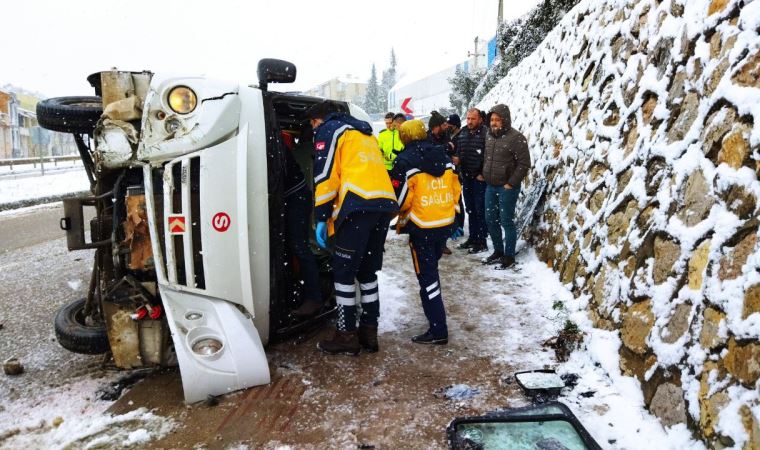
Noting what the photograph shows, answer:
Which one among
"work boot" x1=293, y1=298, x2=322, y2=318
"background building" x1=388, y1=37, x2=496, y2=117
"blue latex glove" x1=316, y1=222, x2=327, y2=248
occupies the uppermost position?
"background building" x1=388, y1=37, x2=496, y2=117

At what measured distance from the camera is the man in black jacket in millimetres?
6402

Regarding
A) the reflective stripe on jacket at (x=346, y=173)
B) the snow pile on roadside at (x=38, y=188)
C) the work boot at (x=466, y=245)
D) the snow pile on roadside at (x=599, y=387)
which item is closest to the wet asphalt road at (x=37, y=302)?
the reflective stripe on jacket at (x=346, y=173)

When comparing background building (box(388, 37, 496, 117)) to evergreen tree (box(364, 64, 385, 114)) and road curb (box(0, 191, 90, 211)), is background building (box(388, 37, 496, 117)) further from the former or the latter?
road curb (box(0, 191, 90, 211))

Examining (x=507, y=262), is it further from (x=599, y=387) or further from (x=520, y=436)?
(x=520, y=436)

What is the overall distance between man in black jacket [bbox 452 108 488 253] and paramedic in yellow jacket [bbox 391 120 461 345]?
8.62 feet

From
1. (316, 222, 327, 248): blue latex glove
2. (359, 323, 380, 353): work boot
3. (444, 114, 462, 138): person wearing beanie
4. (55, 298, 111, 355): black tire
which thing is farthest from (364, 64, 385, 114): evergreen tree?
(55, 298, 111, 355): black tire

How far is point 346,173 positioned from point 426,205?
746 mm

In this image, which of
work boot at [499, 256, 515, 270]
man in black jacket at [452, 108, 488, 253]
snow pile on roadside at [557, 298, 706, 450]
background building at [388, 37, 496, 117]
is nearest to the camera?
snow pile on roadside at [557, 298, 706, 450]

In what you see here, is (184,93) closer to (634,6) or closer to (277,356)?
(277,356)

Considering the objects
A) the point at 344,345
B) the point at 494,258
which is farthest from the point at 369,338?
the point at 494,258

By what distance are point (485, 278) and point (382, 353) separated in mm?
2109

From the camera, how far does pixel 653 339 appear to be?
2.64 m

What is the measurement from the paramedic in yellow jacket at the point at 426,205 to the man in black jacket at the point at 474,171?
263cm

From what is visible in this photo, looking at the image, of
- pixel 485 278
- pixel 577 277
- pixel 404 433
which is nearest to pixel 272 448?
pixel 404 433
